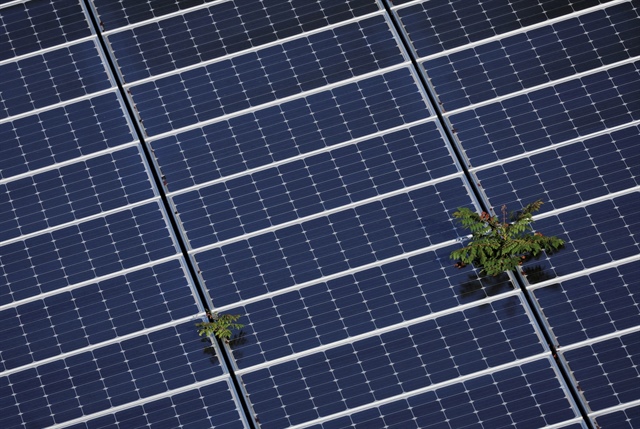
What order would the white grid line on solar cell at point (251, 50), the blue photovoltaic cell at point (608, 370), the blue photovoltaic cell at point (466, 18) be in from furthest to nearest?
the blue photovoltaic cell at point (466, 18) → the white grid line on solar cell at point (251, 50) → the blue photovoltaic cell at point (608, 370)

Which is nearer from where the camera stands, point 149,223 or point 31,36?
point 149,223

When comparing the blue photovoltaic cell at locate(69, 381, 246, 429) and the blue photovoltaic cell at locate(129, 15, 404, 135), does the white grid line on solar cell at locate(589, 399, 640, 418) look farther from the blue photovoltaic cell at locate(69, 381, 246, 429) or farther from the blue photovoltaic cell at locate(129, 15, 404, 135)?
the blue photovoltaic cell at locate(129, 15, 404, 135)

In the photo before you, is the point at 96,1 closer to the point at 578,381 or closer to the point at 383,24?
the point at 383,24

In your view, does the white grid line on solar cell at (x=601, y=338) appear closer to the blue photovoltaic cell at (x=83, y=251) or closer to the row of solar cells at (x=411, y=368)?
the row of solar cells at (x=411, y=368)

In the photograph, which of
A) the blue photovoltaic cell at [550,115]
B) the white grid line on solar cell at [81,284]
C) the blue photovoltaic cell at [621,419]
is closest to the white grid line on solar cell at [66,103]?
the white grid line on solar cell at [81,284]

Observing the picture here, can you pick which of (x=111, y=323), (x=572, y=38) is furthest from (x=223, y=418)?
(x=572, y=38)
